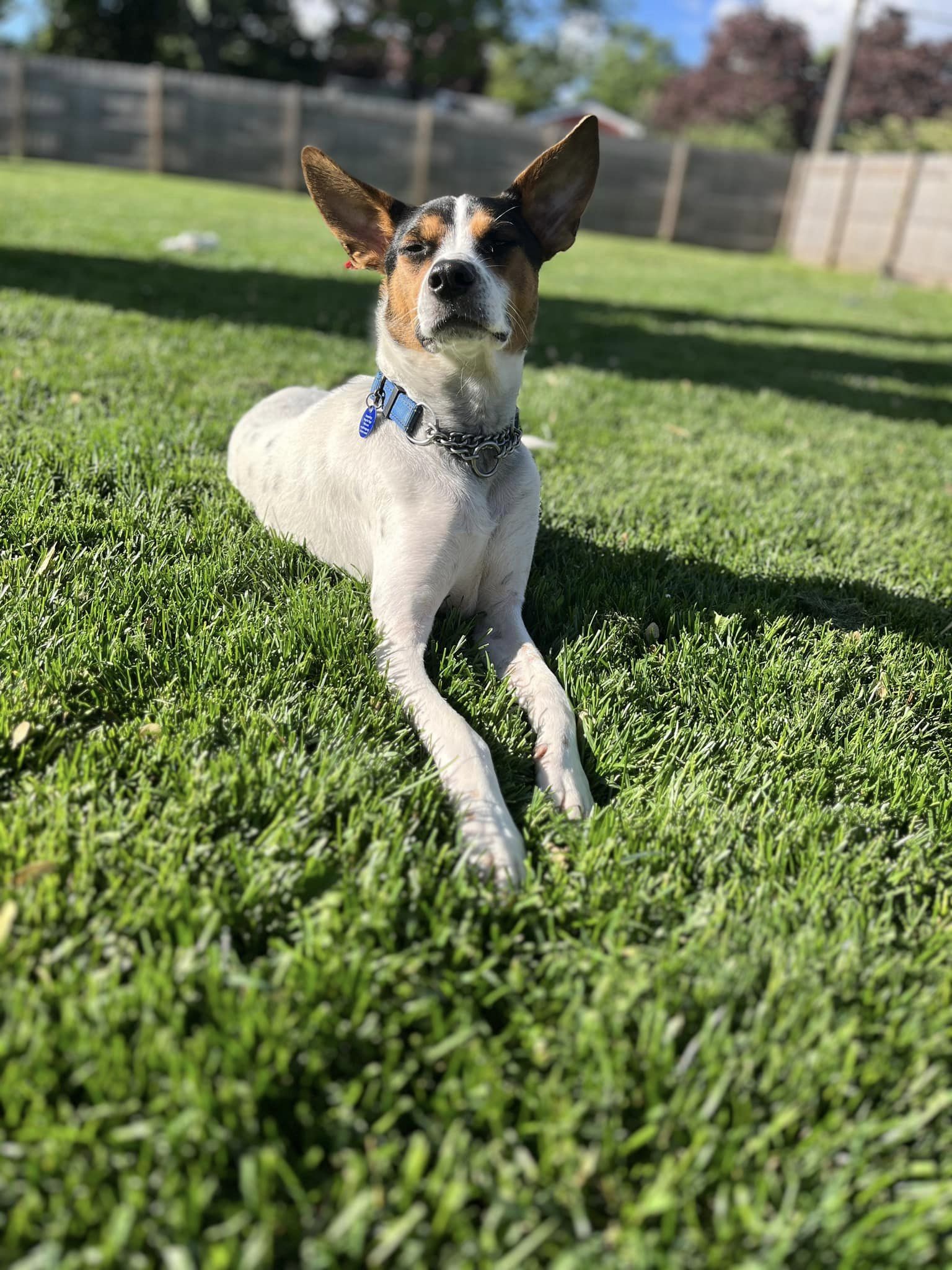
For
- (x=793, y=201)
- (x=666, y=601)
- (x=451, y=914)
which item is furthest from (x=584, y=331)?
(x=793, y=201)

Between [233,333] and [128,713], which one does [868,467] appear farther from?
[128,713]

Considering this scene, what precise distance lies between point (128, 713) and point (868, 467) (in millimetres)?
5019

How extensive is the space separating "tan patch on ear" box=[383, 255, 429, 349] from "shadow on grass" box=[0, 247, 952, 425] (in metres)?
4.64

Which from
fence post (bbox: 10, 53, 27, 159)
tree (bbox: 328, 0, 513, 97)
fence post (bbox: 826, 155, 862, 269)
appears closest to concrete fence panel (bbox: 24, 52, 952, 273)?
fence post (bbox: 10, 53, 27, 159)

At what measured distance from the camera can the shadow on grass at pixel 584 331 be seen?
7.64m

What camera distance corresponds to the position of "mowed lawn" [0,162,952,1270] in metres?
1.28

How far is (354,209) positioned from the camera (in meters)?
3.22

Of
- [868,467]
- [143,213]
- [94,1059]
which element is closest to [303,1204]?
[94,1059]

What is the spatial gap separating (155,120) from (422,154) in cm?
711

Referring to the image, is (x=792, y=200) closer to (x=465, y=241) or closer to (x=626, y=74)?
(x=465, y=241)

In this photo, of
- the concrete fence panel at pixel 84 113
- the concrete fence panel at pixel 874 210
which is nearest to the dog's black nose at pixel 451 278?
the concrete fence panel at pixel 874 210

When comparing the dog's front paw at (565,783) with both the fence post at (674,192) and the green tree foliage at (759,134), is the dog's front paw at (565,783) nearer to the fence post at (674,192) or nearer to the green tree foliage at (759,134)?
the fence post at (674,192)

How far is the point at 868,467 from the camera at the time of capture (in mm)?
5785

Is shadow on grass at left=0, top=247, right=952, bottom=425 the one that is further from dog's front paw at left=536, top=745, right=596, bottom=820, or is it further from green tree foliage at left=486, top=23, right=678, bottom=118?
green tree foliage at left=486, top=23, right=678, bottom=118
